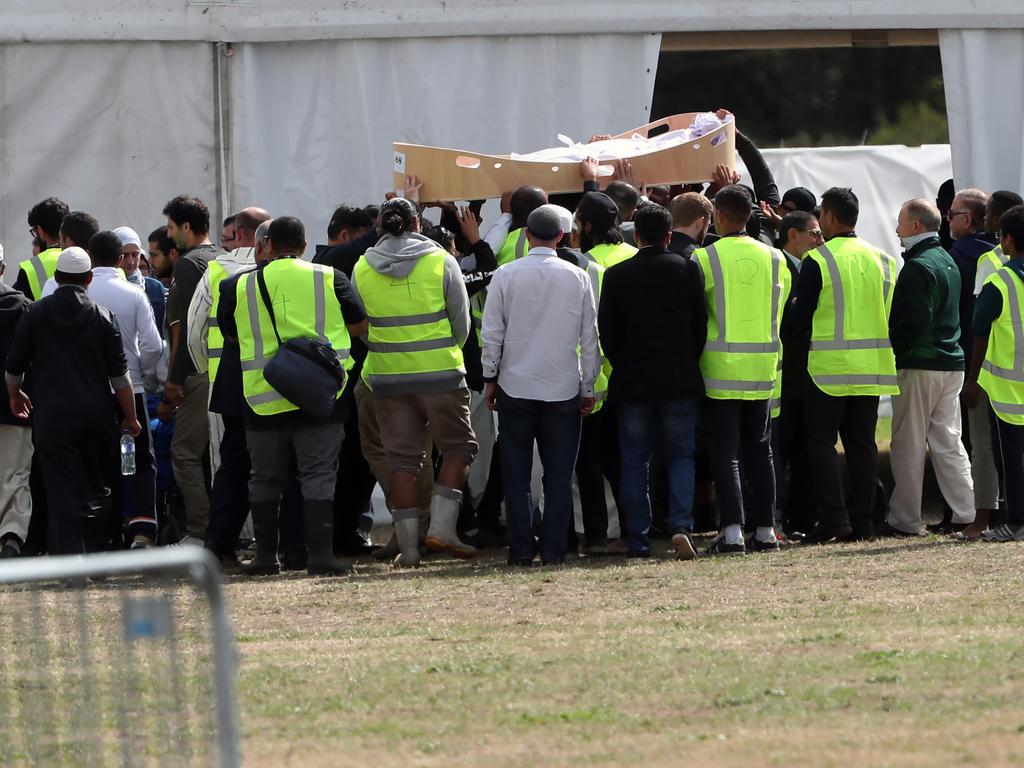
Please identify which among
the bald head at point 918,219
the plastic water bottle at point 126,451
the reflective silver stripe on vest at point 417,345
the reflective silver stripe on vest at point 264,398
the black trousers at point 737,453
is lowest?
the black trousers at point 737,453

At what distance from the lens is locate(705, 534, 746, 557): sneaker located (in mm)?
9109

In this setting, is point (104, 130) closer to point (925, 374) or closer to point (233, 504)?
point (233, 504)

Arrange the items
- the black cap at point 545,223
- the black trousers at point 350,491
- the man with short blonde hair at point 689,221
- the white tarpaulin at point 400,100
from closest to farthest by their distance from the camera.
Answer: the black cap at point 545,223 < the man with short blonde hair at point 689,221 < the black trousers at point 350,491 < the white tarpaulin at point 400,100

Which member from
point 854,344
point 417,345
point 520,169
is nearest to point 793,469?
point 854,344

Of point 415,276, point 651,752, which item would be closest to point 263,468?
point 415,276

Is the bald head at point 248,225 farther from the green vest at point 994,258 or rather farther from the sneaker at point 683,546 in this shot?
the green vest at point 994,258

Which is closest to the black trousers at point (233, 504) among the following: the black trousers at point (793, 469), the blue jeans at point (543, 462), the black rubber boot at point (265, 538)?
the black rubber boot at point (265, 538)

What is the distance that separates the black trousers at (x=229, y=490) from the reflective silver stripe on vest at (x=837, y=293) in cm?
315

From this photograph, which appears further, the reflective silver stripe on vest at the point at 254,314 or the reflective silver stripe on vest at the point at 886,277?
the reflective silver stripe on vest at the point at 886,277

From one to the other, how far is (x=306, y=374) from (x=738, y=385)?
2.21 meters

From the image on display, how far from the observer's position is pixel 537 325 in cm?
884

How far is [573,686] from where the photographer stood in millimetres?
5781

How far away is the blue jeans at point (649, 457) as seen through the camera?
9.01 meters

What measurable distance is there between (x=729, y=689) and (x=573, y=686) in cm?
51
